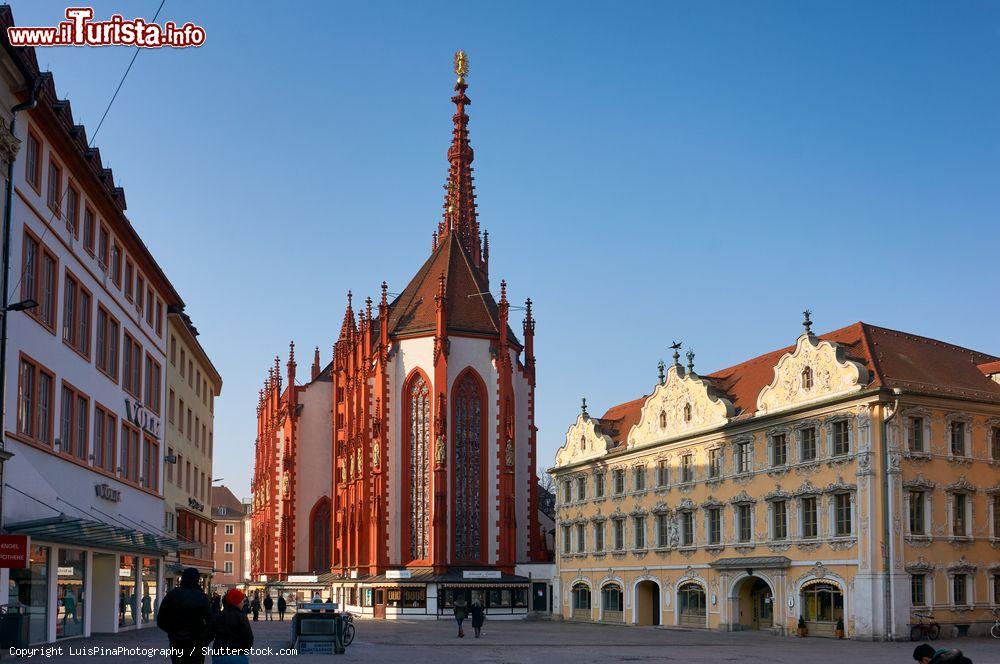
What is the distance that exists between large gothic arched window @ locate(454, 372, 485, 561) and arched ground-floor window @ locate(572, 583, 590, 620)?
12.0 meters

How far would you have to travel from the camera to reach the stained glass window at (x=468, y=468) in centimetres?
8325

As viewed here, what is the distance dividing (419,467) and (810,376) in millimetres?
38445

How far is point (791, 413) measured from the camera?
52.2 metres

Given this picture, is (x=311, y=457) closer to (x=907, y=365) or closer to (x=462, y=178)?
(x=462, y=178)

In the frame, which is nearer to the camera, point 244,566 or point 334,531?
point 334,531

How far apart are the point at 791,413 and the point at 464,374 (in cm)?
3636

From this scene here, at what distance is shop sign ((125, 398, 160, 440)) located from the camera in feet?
150

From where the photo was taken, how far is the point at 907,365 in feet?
165

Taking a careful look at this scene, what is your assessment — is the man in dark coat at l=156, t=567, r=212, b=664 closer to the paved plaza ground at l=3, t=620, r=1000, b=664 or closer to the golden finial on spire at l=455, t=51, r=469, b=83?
the paved plaza ground at l=3, t=620, r=1000, b=664

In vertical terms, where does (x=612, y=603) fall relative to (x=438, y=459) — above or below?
below

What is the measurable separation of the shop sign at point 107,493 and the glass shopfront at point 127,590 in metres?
2.11

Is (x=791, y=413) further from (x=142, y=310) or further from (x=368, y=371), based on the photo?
(x=368, y=371)

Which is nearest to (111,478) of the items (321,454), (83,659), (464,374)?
(83,659)

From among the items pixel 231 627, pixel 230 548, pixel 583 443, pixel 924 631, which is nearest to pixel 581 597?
pixel 583 443
